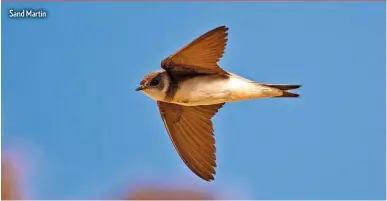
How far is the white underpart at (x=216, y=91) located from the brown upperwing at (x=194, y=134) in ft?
1.33

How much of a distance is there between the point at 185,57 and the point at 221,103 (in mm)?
660

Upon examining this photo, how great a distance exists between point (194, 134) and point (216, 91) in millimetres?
519

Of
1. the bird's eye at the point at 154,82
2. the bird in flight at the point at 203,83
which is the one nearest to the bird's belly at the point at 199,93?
the bird in flight at the point at 203,83

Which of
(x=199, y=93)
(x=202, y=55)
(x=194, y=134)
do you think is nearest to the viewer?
(x=202, y=55)

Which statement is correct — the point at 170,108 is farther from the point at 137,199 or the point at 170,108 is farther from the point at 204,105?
the point at 137,199

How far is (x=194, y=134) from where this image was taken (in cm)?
472

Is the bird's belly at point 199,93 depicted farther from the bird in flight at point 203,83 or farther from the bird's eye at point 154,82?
the bird's eye at point 154,82

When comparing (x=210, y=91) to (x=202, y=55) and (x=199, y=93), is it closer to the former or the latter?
(x=199, y=93)

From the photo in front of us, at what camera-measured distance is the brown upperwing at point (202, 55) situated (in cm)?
405

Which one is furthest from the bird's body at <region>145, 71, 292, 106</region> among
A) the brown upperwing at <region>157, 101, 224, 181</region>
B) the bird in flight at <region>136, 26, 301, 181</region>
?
the brown upperwing at <region>157, 101, 224, 181</region>

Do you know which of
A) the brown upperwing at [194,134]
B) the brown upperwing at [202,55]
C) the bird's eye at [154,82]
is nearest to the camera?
the brown upperwing at [202,55]

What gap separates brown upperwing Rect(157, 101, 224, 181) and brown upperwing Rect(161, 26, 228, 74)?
1.64 ft

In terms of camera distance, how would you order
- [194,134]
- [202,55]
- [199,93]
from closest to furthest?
[202,55] < [199,93] < [194,134]

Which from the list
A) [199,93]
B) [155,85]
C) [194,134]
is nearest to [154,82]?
[155,85]
